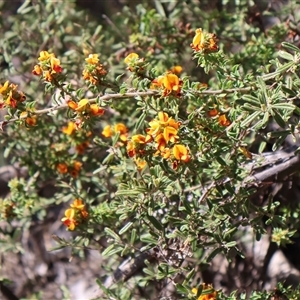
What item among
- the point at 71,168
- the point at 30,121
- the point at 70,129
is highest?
the point at 30,121

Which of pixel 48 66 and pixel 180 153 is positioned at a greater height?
pixel 48 66

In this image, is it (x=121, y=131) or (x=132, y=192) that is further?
(x=121, y=131)

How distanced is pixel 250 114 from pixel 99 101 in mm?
430

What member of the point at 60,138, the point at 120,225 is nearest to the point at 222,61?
the point at 120,225

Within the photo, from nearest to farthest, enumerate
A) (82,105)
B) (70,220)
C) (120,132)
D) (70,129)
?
(82,105) → (70,220) → (120,132) → (70,129)

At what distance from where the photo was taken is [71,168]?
2303 mm

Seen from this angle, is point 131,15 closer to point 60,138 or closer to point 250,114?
point 60,138

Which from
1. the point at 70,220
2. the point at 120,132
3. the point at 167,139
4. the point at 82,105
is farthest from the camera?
the point at 120,132

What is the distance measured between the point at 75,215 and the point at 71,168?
1.18 ft

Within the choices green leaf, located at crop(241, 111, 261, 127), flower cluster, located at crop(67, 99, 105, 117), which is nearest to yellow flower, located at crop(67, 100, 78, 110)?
flower cluster, located at crop(67, 99, 105, 117)

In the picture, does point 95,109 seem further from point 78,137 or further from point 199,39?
point 78,137

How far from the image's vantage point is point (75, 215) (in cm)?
198

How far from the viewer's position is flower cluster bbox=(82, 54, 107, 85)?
5.58 feet

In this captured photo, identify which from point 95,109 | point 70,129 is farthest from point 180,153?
point 70,129
